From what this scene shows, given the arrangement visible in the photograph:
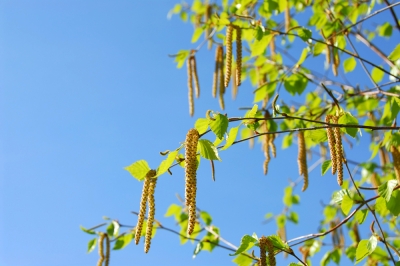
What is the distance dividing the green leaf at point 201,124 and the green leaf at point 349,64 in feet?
8.96

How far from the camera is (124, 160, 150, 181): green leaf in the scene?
1.90 metres

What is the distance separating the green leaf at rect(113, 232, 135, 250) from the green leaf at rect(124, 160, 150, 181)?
1.81m

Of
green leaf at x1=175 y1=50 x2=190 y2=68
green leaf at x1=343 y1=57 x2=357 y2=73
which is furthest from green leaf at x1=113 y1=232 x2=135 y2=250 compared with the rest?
green leaf at x1=343 y1=57 x2=357 y2=73

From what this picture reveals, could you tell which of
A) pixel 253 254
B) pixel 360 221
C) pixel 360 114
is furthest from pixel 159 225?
pixel 360 114

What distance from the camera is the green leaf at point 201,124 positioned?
1789 millimetres

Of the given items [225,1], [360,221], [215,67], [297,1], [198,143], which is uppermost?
[225,1]

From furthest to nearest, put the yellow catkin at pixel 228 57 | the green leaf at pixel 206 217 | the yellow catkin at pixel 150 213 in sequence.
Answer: the green leaf at pixel 206 217
the yellow catkin at pixel 228 57
the yellow catkin at pixel 150 213

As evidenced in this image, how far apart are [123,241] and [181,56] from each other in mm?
1717

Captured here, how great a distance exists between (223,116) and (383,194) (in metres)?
0.94

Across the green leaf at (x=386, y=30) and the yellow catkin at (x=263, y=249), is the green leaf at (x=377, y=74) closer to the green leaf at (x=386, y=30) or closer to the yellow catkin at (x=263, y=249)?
the green leaf at (x=386, y=30)

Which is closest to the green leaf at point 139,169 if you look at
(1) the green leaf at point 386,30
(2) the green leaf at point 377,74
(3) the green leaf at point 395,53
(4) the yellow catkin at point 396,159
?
(4) the yellow catkin at point 396,159

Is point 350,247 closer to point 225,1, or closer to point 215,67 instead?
point 215,67

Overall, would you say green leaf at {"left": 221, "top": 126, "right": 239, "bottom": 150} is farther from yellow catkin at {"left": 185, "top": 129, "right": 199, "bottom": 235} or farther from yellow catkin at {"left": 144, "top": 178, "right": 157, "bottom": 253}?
yellow catkin at {"left": 144, "top": 178, "right": 157, "bottom": 253}

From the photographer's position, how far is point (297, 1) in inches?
178
